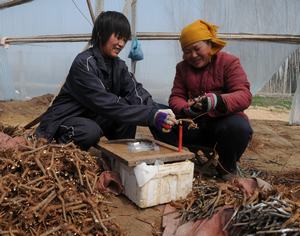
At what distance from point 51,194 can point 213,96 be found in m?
1.37

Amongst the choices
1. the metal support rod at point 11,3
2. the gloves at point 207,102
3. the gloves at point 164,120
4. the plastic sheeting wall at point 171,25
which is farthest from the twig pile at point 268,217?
the metal support rod at point 11,3

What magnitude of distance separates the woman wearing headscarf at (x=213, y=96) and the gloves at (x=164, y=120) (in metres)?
0.29

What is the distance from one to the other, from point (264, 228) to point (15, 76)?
9086mm

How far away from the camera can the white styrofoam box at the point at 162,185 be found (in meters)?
2.56

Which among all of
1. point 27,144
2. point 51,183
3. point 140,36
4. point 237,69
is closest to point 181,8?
point 140,36

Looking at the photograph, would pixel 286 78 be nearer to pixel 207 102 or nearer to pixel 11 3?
pixel 11 3

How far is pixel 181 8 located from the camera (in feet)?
21.1

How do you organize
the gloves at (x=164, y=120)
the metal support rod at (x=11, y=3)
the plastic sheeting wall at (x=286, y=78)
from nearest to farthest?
1. the gloves at (x=164, y=120)
2. the plastic sheeting wall at (x=286, y=78)
3. the metal support rod at (x=11, y=3)

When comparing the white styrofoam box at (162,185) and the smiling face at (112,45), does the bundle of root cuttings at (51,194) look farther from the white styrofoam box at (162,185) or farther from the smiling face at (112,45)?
the smiling face at (112,45)

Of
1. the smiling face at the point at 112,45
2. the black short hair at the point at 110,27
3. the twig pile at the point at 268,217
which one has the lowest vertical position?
the twig pile at the point at 268,217

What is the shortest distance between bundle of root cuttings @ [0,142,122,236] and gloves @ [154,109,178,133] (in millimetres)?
558

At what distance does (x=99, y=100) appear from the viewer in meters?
2.95

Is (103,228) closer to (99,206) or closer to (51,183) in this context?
(99,206)

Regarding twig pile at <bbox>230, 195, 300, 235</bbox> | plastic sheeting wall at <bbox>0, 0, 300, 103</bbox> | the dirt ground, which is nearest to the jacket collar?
the dirt ground
